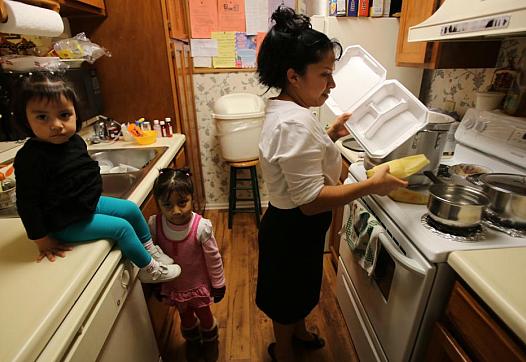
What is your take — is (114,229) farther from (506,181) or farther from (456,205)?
(506,181)

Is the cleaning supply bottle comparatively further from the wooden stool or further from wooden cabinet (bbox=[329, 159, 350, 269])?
the wooden stool

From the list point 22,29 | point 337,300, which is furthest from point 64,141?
point 337,300

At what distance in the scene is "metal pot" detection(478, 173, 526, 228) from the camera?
0.86 metres

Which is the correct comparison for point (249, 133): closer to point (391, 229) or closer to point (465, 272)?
point (391, 229)

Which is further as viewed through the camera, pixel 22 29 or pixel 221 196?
pixel 221 196

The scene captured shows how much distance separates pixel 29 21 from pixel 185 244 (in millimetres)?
1008

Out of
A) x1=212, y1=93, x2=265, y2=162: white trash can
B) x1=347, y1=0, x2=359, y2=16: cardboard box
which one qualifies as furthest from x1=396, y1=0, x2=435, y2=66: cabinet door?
x1=212, y1=93, x2=265, y2=162: white trash can

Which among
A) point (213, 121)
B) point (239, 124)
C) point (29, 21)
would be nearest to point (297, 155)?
point (29, 21)

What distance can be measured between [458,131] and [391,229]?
888mm

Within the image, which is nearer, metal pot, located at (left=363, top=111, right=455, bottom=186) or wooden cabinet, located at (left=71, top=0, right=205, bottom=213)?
metal pot, located at (left=363, top=111, right=455, bottom=186)

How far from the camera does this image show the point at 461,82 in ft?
5.99

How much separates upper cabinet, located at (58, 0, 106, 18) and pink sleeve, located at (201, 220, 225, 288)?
1.28 metres

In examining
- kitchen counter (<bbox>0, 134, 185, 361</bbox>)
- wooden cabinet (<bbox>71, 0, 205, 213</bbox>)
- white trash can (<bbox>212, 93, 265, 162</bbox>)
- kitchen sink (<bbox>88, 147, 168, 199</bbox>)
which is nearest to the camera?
kitchen counter (<bbox>0, 134, 185, 361</bbox>)

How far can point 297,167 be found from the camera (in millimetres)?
901
